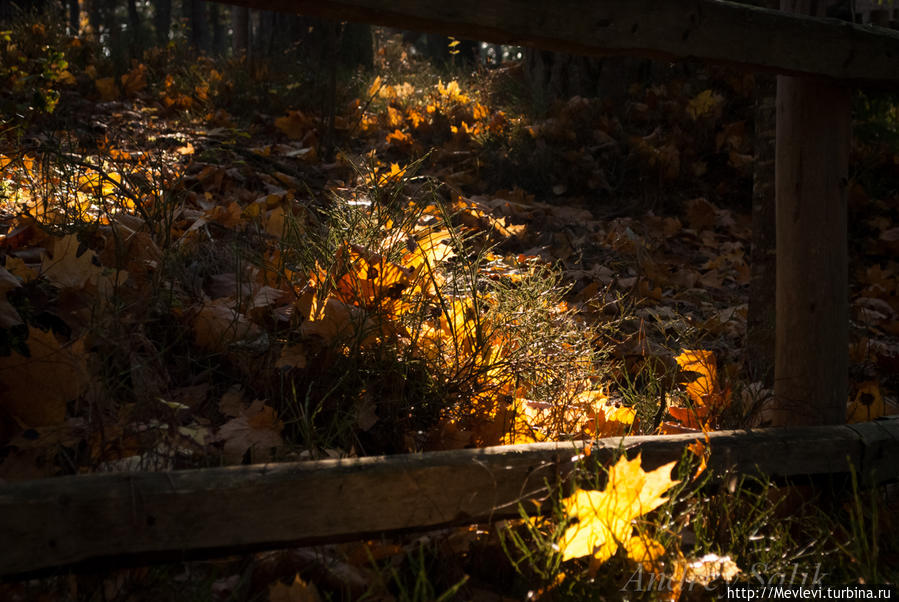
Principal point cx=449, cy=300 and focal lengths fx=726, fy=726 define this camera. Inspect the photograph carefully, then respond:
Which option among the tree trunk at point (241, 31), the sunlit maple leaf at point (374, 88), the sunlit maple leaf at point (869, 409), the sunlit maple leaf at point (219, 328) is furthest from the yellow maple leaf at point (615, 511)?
the tree trunk at point (241, 31)

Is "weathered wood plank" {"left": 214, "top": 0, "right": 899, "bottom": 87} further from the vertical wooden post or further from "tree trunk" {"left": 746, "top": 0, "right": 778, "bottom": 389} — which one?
"tree trunk" {"left": 746, "top": 0, "right": 778, "bottom": 389}

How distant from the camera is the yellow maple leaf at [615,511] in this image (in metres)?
1.39

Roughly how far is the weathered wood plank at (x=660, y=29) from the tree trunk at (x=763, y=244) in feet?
2.62

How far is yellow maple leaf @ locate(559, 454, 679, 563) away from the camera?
1390mm

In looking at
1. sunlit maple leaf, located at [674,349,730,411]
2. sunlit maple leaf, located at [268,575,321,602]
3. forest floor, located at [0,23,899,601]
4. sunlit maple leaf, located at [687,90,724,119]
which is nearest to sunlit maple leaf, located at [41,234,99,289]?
forest floor, located at [0,23,899,601]

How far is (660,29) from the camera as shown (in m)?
1.74

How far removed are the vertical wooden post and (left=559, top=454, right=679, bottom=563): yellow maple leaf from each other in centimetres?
100

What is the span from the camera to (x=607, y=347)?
8.91 feet

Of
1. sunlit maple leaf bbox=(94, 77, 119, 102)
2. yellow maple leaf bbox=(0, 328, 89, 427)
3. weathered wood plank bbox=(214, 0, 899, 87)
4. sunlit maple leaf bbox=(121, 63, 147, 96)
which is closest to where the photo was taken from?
weathered wood plank bbox=(214, 0, 899, 87)

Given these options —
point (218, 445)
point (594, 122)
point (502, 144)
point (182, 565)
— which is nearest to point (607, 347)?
point (218, 445)

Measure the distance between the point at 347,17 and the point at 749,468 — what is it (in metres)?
1.38

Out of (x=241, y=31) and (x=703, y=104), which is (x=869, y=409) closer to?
(x=703, y=104)

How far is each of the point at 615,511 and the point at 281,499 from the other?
634mm

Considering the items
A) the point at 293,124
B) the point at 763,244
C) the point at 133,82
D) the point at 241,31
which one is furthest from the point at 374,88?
the point at 763,244
